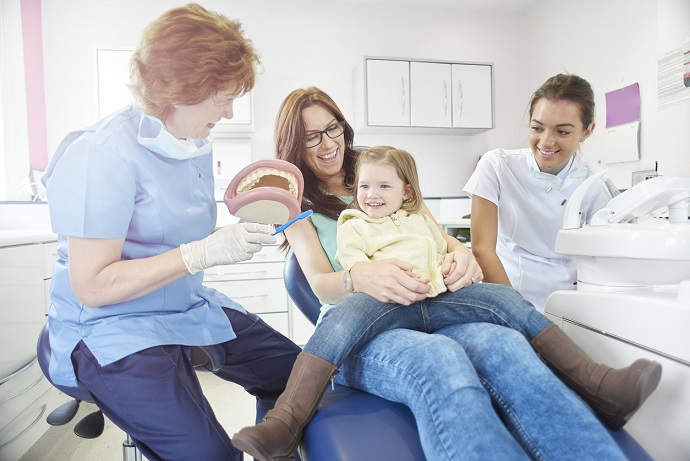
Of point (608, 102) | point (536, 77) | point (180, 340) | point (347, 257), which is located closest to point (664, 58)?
point (608, 102)

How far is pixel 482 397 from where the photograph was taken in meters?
0.80

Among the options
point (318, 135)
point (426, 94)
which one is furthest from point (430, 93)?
point (318, 135)

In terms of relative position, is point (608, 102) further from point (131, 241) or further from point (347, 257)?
point (131, 241)

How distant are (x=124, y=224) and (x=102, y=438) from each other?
1.61 metres

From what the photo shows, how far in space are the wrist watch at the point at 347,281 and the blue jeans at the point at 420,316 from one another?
6 centimetres

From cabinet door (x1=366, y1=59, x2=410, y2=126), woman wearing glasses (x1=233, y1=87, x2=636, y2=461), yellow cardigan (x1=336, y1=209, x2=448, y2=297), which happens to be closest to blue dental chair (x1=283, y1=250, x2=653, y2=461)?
woman wearing glasses (x1=233, y1=87, x2=636, y2=461)

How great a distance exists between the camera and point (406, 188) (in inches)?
55.9

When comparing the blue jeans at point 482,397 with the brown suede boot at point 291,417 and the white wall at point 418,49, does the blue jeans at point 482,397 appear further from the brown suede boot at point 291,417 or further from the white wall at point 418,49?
the white wall at point 418,49

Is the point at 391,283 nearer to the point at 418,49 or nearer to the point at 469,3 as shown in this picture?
the point at 418,49

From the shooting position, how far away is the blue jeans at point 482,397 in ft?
2.44

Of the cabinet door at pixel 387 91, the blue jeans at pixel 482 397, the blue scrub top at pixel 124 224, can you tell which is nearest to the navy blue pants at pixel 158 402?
the blue scrub top at pixel 124 224

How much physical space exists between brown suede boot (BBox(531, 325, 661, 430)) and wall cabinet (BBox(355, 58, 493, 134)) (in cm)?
298

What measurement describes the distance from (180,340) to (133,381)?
0.48 ft

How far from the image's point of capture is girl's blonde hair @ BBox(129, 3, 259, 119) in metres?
1.09
